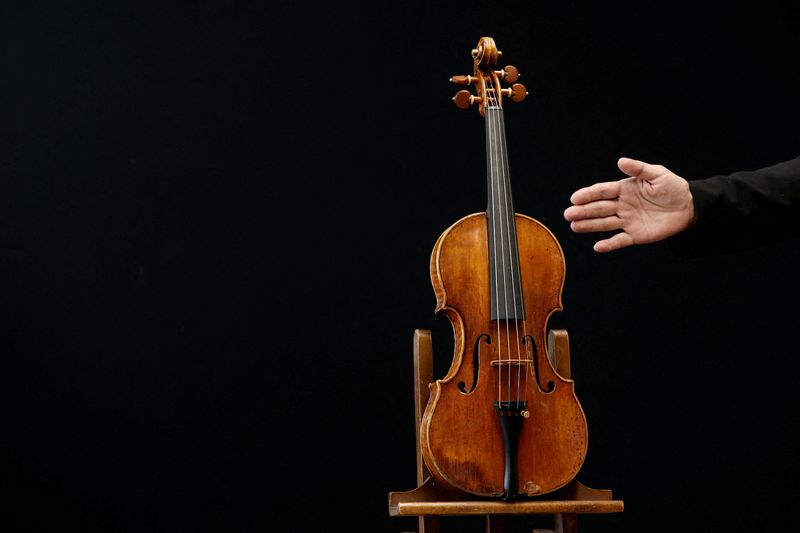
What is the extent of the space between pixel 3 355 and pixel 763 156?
7.88ft

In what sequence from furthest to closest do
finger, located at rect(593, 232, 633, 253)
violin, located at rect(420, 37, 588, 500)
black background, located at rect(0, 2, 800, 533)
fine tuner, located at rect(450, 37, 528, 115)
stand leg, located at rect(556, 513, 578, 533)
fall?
black background, located at rect(0, 2, 800, 533) < fine tuner, located at rect(450, 37, 528, 115) < stand leg, located at rect(556, 513, 578, 533) < violin, located at rect(420, 37, 588, 500) < finger, located at rect(593, 232, 633, 253)

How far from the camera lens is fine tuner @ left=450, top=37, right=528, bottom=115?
2227 millimetres

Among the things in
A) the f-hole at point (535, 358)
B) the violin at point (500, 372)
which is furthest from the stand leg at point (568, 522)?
the f-hole at point (535, 358)

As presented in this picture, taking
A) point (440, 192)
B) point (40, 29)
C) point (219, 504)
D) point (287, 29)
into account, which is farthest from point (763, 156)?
point (40, 29)

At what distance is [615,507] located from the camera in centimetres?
202

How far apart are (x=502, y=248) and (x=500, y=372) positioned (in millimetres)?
262

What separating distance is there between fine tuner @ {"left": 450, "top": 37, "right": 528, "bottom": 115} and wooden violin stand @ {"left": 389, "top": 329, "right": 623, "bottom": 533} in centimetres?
54

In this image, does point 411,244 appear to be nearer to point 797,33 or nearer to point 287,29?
point 287,29

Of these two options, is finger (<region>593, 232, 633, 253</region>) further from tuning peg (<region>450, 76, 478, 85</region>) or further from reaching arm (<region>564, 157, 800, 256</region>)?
tuning peg (<region>450, 76, 478, 85</region>)

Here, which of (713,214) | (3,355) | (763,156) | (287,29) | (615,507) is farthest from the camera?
(763,156)

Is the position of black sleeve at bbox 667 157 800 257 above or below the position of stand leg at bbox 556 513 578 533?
above

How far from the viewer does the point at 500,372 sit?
2.00 meters

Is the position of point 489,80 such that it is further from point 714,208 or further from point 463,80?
point 714,208

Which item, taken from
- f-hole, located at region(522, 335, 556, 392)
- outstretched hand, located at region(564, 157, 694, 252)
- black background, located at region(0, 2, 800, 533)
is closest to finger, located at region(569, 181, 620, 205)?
outstretched hand, located at region(564, 157, 694, 252)
